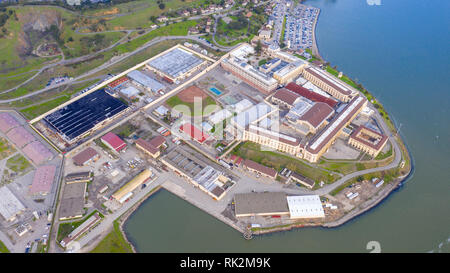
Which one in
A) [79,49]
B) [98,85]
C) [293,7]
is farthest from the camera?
[293,7]

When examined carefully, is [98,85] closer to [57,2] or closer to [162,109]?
[162,109]

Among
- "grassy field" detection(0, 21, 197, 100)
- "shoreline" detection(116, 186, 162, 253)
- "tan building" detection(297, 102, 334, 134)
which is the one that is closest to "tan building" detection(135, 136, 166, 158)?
"shoreline" detection(116, 186, 162, 253)

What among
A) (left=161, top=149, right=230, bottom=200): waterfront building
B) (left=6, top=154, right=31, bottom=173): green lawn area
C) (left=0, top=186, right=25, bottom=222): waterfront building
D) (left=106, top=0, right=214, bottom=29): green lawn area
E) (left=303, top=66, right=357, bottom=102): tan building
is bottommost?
(left=0, top=186, right=25, bottom=222): waterfront building

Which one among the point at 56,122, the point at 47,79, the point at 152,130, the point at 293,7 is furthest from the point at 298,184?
the point at 293,7

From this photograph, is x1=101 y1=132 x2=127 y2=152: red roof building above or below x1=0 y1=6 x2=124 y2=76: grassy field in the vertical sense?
below

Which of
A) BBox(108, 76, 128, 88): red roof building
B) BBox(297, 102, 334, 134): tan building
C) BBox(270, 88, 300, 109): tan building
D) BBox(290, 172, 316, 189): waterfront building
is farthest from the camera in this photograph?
BBox(108, 76, 128, 88): red roof building

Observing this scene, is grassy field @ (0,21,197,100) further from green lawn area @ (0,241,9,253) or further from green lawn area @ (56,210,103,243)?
green lawn area @ (56,210,103,243)

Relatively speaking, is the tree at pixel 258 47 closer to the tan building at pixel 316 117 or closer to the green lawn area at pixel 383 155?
the tan building at pixel 316 117
